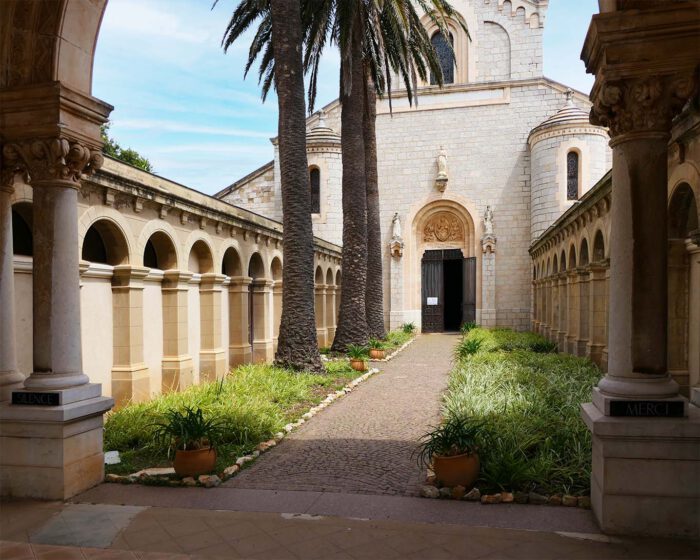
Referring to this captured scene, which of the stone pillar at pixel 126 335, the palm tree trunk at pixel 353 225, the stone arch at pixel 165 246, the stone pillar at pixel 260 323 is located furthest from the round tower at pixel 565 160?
the stone pillar at pixel 126 335

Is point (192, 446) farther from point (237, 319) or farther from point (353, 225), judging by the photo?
point (353, 225)

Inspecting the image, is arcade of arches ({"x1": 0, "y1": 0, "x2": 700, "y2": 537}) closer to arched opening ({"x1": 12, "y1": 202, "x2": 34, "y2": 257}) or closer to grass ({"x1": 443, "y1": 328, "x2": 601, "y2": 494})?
arched opening ({"x1": 12, "y1": 202, "x2": 34, "y2": 257})

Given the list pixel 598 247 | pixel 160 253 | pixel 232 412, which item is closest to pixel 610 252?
pixel 232 412

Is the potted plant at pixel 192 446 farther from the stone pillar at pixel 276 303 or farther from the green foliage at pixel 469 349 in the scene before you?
the green foliage at pixel 469 349

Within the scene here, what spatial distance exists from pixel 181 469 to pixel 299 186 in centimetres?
787

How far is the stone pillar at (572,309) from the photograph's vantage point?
1448 cm

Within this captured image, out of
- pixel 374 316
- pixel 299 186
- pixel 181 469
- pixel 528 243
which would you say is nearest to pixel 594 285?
pixel 299 186

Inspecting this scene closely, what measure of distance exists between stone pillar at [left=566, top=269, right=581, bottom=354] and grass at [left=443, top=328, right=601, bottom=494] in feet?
5.80

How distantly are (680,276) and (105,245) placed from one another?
931cm

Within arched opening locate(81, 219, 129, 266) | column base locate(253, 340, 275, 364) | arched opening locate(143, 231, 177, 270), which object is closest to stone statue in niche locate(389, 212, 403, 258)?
column base locate(253, 340, 275, 364)

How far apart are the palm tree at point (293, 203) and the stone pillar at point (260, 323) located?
3.10 m

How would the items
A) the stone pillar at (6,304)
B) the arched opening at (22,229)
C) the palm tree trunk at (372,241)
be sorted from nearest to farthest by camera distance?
the stone pillar at (6,304)
the arched opening at (22,229)
the palm tree trunk at (372,241)

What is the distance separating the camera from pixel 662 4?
4.21m

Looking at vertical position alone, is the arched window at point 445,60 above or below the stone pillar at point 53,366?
above
